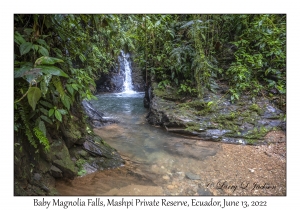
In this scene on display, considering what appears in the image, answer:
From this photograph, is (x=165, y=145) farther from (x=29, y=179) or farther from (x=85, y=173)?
(x=29, y=179)

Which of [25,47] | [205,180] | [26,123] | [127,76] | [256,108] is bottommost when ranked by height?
[205,180]

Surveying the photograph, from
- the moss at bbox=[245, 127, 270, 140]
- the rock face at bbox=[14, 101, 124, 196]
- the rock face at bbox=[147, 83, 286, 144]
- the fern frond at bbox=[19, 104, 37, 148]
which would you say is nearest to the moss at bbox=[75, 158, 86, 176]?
the rock face at bbox=[14, 101, 124, 196]

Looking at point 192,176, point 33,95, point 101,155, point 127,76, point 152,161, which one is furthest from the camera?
point 127,76

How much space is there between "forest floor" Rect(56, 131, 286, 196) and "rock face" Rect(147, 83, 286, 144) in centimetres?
94

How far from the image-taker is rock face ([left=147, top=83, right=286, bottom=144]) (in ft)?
15.5

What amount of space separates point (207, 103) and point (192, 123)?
3.00ft

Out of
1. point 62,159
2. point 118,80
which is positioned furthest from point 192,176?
point 118,80

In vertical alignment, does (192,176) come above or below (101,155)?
below

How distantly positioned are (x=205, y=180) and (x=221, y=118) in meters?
2.59

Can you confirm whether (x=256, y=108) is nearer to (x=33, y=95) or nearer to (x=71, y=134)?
(x=71, y=134)

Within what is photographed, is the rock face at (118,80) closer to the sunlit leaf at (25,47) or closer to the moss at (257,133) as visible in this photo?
the moss at (257,133)

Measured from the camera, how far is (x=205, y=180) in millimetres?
3029

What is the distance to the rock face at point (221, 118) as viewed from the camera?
473 cm
